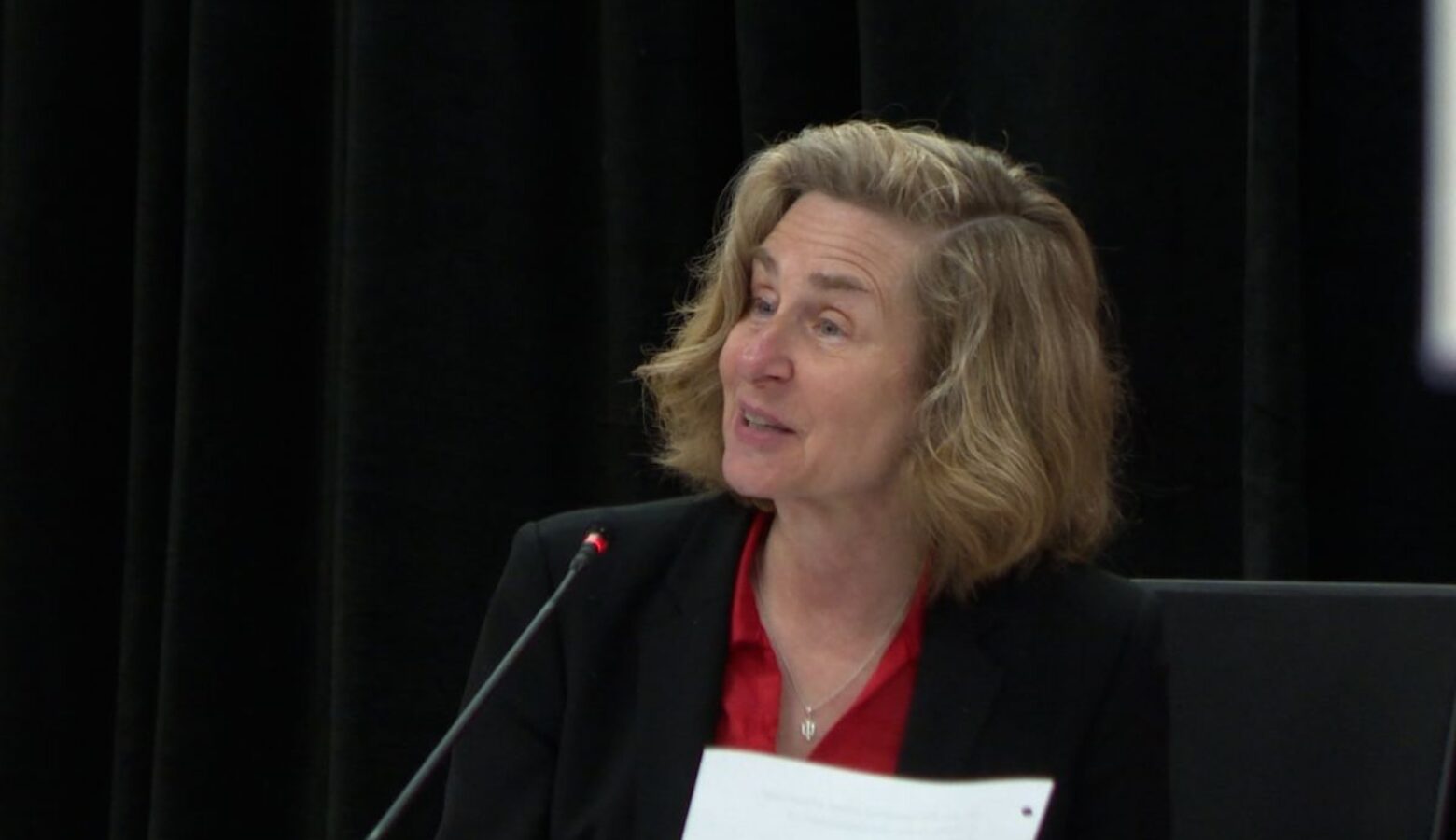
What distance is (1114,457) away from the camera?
227 centimetres

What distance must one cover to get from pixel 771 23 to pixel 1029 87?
1.19ft

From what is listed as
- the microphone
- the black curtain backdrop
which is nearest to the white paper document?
the microphone

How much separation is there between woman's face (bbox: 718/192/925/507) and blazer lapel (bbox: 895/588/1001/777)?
143mm

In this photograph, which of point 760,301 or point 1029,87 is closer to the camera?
point 760,301

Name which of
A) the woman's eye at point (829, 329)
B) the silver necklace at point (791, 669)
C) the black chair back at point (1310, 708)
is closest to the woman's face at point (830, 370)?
the woman's eye at point (829, 329)

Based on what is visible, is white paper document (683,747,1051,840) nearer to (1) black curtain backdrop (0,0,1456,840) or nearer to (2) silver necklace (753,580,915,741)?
(2) silver necklace (753,580,915,741)

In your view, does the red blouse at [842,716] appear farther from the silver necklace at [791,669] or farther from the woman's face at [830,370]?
the woman's face at [830,370]

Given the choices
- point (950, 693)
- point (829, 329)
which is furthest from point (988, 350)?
point (950, 693)

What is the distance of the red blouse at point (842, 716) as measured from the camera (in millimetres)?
1752

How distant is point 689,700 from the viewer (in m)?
1.71

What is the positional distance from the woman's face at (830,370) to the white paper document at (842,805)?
0.35 metres

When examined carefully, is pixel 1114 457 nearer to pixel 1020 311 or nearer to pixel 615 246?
pixel 1020 311

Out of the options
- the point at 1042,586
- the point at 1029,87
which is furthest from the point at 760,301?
the point at 1029,87

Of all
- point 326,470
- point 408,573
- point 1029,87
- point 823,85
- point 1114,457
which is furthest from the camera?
point 326,470
